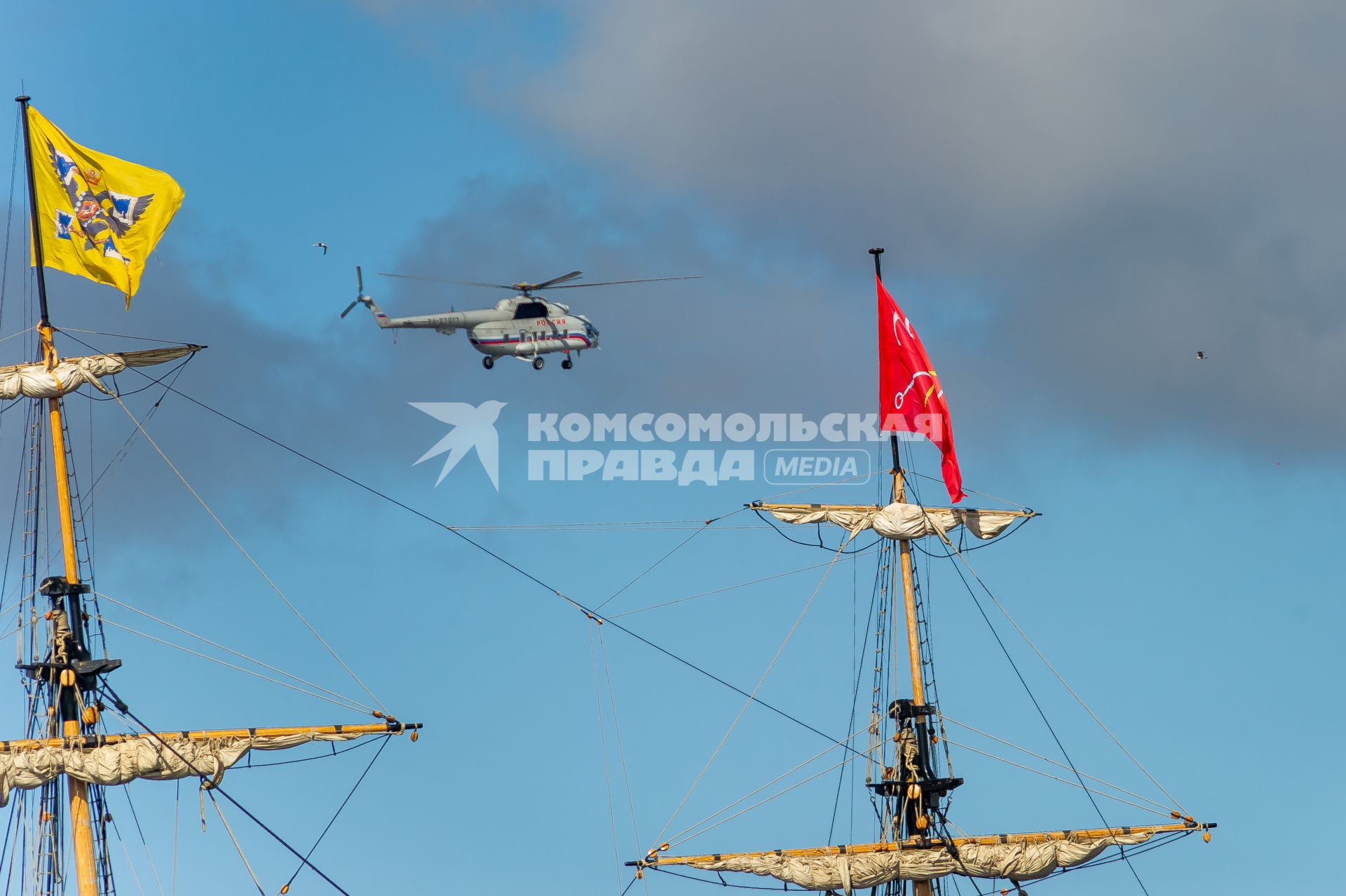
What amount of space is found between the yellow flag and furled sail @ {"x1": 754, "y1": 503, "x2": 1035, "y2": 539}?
23.8 meters

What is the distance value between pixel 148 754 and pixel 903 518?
29.1m

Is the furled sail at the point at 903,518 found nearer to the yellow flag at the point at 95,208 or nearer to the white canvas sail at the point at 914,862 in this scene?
the white canvas sail at the point at 914,862

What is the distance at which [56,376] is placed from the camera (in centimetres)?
11094

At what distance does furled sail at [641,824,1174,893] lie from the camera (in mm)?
114562

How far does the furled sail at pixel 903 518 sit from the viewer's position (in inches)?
4658

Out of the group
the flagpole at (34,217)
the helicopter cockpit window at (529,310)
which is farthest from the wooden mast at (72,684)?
the helicopter cockpit window at (529,310)

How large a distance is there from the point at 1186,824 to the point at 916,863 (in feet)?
34.4

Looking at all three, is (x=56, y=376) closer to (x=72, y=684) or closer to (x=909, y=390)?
(x=72, y=684)

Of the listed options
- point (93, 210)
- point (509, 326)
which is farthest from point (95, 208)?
point (509, 326)

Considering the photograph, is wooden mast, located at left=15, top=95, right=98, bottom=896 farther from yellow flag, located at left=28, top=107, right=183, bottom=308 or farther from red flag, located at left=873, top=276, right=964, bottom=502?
red flag, located at left=873, top=276, right=964, bottom=502

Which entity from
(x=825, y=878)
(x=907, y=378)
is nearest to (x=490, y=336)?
(x=907, y=378)

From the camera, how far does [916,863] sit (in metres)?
115

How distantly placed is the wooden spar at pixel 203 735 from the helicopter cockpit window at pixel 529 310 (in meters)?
37.4

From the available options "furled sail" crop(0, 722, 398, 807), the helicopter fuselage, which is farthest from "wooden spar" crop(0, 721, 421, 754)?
the helicopter fuselage
